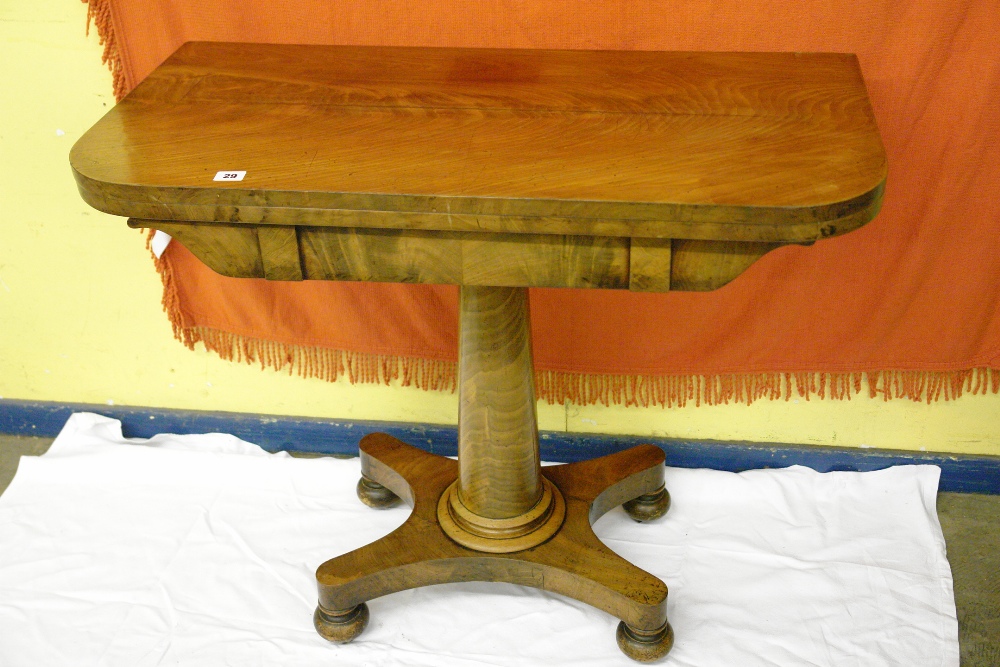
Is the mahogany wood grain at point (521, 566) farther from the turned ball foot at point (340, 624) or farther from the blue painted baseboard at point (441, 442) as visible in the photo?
the blue painted baseboard at point (441, 442)

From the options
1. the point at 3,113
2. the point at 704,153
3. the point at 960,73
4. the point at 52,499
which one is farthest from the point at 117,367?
the point at 960,73

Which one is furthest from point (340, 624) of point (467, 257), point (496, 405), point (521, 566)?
point (467, 257)

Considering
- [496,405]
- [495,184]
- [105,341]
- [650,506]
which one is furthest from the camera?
[105,341]

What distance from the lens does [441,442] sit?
2.14 metres

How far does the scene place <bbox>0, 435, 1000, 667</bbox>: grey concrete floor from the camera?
1682 millimetres

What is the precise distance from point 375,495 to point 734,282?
77 centimetres

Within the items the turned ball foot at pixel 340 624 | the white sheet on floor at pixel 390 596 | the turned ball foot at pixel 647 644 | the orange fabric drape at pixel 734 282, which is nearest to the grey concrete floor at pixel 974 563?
the white sheet on floor at pixel 390 596

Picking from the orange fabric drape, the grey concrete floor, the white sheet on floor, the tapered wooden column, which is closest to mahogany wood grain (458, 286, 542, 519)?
the tapered wooden column

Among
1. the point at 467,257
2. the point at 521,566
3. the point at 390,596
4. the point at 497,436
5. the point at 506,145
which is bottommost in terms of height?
the point at 390,596

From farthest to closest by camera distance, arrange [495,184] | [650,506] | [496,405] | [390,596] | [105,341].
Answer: [105,341]
[650,506]
[390,596]
[496,405]
[495,184]

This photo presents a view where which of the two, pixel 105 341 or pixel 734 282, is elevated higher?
pixel 734 282

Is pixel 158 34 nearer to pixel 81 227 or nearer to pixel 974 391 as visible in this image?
pixel 81 227

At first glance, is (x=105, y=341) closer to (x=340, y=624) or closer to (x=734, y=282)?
(x=340, y=624)

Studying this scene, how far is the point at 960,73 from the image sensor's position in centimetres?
166
